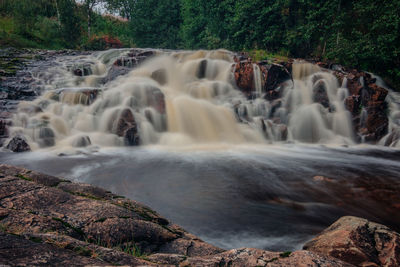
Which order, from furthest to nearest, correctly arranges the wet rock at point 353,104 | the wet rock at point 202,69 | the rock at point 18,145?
1. the wet rock at point 202,69
2. the wet rock at point 353,104
3. the rock at point 18,145

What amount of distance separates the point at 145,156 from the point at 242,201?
476cm

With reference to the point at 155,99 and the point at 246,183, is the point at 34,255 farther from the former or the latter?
the point at 155,99

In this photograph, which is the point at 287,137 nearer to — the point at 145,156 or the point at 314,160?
the point at 314,160

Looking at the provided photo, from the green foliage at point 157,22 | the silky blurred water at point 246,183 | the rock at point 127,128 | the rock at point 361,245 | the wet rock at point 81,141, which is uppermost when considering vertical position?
the green foliage at point 157,22

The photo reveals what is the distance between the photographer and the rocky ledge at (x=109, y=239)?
1.69 m

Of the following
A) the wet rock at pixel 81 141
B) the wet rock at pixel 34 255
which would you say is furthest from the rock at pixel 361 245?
the wet rock at pixel 81 141

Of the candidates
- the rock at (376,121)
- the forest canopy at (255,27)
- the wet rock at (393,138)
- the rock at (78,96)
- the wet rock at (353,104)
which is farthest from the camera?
the forest canopy at (255,27)

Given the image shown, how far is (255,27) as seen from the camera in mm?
22969

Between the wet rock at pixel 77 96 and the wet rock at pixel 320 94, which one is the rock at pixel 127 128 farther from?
the wet rock at pixel 320 94

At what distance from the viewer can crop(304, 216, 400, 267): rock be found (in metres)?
2.99

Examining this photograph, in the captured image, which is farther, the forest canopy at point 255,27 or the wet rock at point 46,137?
the forest canopy at point 255,27

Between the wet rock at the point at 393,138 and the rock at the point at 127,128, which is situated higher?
the rock at the point at 127,128

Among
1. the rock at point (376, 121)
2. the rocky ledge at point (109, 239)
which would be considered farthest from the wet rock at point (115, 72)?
the rock at point (376, 121)

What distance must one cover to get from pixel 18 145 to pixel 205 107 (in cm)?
821
